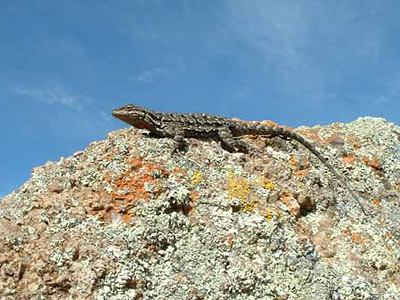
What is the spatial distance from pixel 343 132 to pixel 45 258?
4974mm

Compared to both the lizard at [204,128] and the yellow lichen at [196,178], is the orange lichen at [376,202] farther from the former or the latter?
the yellow lichen at [196,178]

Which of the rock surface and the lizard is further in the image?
the lizard

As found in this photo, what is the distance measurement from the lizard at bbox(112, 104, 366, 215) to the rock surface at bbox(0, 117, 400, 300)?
27 cm

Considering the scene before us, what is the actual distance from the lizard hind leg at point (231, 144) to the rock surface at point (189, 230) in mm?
235

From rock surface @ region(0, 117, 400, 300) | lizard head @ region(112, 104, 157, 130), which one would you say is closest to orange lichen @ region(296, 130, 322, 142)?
rock surface @ region(0, 117, 400, 300)

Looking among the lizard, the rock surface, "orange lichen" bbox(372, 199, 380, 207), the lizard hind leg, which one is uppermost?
the lizard

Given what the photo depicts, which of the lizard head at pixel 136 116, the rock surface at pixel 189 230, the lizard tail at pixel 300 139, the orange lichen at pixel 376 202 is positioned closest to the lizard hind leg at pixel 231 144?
the rock surface at pixel 189 230

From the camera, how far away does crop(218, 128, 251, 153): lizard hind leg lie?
7.13 metres

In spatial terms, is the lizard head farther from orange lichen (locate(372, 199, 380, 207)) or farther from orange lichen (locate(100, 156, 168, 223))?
orange lichen (locate(372, 199, 380, 207))

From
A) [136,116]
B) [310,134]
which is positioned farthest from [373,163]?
[136,116]

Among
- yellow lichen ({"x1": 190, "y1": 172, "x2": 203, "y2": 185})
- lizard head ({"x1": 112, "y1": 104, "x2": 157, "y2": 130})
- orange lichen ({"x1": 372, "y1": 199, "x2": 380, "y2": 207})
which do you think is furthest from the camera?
lizard head ({"x1": 112, "y1": 104, "x2": 157, "y2": 130})

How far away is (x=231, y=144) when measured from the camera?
721 centimetres

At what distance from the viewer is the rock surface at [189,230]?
5.23 m

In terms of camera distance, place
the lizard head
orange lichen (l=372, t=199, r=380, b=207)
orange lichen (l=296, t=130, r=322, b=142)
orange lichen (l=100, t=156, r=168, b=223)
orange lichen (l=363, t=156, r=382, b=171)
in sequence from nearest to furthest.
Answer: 1. orange lichen (l=100, t=156, r=168, b=223)
2. orange lichen (l=372, t=199, r=380, b=207)
3. the lizard head
4. orange lichen (l=363, t=156, r=382, b=171)
5. orange lichen (l=296, t=130, r=322, b=142)
